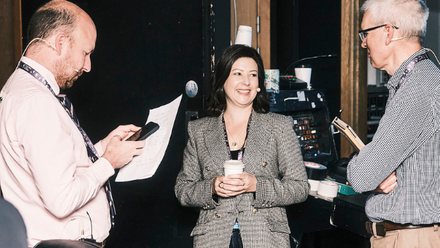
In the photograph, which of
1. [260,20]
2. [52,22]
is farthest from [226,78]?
[260,20]

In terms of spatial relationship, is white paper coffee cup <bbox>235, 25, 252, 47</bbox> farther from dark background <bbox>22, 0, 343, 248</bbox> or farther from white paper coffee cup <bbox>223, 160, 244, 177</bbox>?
white paper coffee cup <bbox>223, 160, 244, 177</bbox>

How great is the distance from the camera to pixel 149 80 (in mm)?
2260

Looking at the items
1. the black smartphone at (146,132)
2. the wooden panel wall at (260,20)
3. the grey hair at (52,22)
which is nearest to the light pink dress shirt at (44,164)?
the grey hair at (52,22)

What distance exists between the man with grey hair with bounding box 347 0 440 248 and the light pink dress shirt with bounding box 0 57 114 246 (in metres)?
0.96

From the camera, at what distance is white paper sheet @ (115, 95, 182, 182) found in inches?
58.6

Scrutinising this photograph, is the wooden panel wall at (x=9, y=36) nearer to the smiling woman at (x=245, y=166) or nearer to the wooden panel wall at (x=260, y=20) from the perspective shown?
the smiling woman at (x=245, y=166)

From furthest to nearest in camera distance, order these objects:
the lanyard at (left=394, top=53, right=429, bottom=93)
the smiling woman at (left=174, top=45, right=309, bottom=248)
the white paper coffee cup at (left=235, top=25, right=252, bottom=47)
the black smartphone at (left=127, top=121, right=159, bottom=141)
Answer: the white paper coffee cup at (left=235, top=25, right=252, bottom=47) < the smiling woman at (left=174, top=45, right=309, bottom=248) < the black smartphone at (left=127, top=121, right=159, bottom=141) < the lanyard at (left=394, top=53, right=429, bottom=93)

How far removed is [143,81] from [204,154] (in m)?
0.69

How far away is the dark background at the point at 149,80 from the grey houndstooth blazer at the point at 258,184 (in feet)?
1.66

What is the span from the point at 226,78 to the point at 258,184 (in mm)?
585

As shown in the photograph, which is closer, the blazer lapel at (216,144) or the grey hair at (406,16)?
the grey hair at (406,16)

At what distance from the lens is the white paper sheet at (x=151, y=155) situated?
1.49 meters

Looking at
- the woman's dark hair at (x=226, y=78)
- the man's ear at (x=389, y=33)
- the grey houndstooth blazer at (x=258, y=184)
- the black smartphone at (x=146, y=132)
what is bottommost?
the grey houndstooth blazer at (x=258, y=184)

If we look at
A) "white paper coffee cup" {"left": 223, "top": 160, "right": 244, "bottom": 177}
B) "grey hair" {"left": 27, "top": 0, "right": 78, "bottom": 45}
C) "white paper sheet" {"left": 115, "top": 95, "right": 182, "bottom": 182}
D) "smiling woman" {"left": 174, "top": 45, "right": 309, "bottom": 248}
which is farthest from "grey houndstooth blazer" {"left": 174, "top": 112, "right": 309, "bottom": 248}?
"grey hair" {"left": 27, "top": 0, "right": 78, "bottom": 45}
